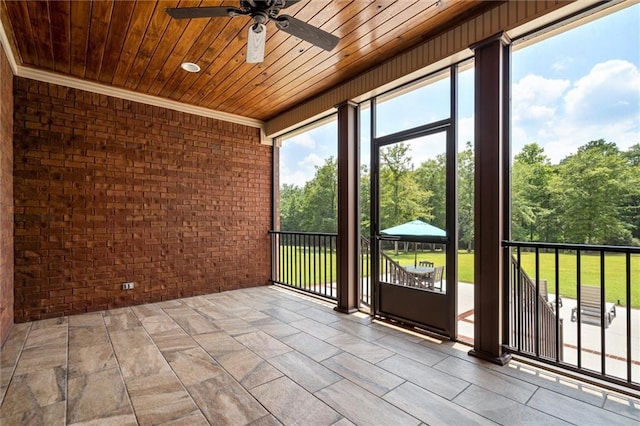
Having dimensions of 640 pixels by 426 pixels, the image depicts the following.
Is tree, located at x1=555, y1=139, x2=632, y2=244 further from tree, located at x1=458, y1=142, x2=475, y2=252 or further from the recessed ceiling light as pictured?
the recessed ceiling light

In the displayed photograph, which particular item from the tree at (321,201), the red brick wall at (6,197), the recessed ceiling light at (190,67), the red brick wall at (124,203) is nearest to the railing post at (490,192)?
the tree at (321,201)

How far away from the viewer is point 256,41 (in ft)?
7.31

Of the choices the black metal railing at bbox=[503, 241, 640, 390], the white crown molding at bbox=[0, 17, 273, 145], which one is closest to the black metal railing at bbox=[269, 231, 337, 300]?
the white crown molding at bbox=[0, 17, 273, 145]

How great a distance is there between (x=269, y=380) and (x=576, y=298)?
2.44 m

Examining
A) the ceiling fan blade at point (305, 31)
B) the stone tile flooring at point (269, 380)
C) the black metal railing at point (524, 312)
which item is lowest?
the stone tile flooring at point (269, 380)

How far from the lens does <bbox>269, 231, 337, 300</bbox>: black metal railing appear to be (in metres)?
4.65

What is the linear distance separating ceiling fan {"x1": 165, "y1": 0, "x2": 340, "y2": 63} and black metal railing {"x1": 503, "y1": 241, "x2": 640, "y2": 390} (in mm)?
2205

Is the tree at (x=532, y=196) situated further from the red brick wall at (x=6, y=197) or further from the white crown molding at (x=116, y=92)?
the red brick wall at (x=6, y=197)

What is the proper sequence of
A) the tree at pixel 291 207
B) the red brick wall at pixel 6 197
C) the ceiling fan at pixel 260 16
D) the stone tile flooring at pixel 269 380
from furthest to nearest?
the tree at pixel 291 207
the red brick wall at pixel 6 197
the ceiling fan at pixel 260 16
the stone tile flooring at pixel 269 380

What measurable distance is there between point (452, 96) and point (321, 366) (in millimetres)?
2720

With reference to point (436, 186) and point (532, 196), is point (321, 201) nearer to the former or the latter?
point (436, 186)

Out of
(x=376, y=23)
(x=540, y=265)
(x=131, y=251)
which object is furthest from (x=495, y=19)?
(x=131, y=251)

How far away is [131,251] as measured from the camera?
164 inches

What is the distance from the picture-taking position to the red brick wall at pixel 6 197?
9.52ft
